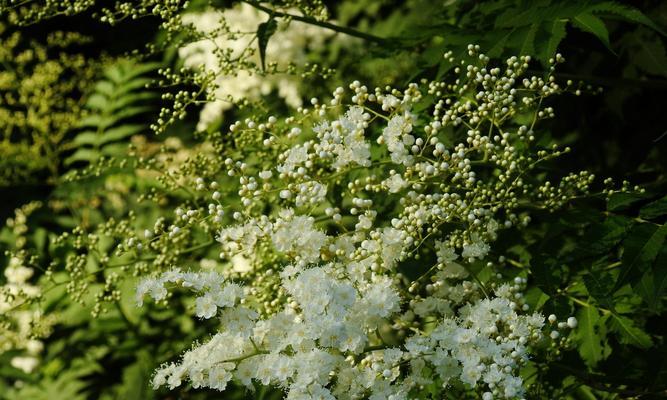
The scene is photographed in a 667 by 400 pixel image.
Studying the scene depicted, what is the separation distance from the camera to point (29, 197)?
6363 millimetres

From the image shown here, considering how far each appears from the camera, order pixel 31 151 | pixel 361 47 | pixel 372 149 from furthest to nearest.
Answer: pixel 361 47
pixel 31 151
pixel 372 149

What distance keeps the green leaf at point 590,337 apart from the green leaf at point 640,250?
1.18 feet

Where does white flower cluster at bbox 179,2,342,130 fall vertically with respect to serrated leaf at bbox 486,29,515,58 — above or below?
below

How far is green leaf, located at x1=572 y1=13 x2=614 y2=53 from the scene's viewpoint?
2203 millimetres

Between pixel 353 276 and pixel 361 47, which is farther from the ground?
pixel 353 276

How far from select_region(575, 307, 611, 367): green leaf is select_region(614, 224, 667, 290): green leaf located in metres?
0.36

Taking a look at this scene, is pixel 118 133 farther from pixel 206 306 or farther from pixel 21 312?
pixel 206 306

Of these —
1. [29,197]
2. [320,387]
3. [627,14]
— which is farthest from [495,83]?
[29,197]

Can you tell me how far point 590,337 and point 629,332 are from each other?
0.39ft

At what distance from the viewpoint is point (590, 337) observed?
2.32 m

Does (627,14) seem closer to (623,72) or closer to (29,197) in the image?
(623,72)

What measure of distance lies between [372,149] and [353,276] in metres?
0.78

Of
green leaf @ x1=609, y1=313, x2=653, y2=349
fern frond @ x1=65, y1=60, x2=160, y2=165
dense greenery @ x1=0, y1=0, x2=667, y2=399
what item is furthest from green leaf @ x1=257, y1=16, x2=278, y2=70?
fern frond @ x1=65, y1=60, x2=160, y2=165

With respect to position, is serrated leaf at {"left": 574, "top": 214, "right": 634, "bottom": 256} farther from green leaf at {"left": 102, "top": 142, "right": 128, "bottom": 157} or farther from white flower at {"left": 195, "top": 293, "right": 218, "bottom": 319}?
green leaf at {"left": 102, "top": 142, "right": 128, "bottom": 157}
